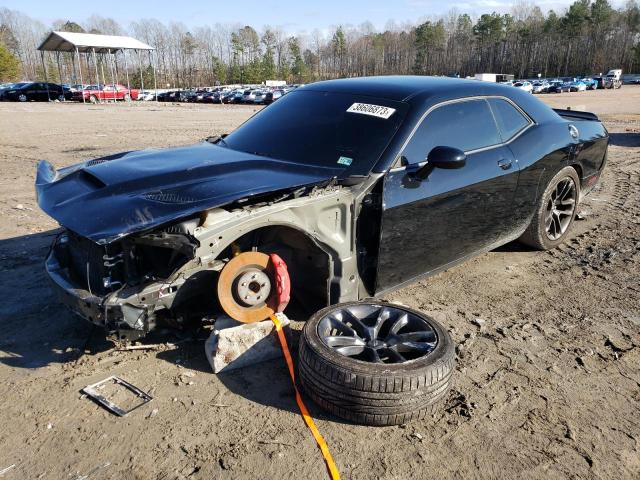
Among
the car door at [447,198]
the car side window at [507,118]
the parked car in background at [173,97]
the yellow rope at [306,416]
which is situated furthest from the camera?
the parked car in background at [173,97]

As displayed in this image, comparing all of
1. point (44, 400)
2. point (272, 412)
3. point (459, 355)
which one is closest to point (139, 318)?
point (44, 400)

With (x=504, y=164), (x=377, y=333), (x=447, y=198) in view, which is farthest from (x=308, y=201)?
(x=504, y=164)

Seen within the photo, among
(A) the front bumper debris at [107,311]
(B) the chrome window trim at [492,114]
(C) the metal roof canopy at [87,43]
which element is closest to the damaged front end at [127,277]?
(A) the front bumper debris at [107,311]

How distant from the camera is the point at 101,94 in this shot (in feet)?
125

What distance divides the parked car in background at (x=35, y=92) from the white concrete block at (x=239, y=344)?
41773 millimetres

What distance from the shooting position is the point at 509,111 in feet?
14.5

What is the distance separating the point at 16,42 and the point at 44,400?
102 meters

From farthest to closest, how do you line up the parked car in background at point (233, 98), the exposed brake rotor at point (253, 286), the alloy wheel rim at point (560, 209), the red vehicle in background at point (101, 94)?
the parked car in background at point (233, 98) < the red vehicle in background at point (101, 94) < the alloy wheel rim at point (560, 209) < the exposed brake rotor at point (253, 286)

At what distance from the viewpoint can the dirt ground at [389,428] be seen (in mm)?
2322

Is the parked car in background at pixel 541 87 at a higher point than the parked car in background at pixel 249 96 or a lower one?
higher

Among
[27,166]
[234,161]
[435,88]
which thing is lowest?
[27,166]

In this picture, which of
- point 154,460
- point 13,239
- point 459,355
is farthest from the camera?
point 13,239

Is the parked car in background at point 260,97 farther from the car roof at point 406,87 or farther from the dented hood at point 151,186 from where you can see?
the dented hood at point 151,186

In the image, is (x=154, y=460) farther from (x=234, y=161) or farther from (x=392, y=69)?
(x=392, y=69)
